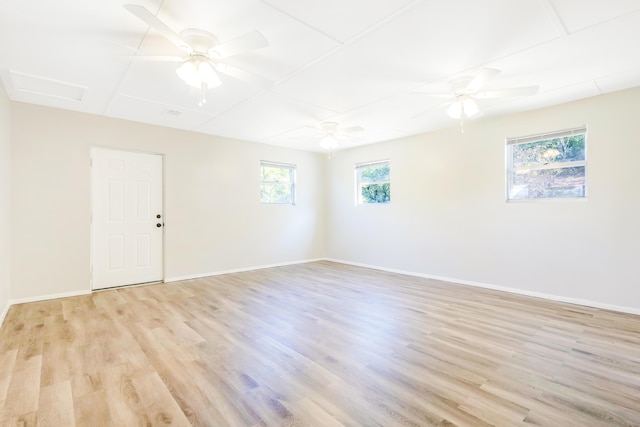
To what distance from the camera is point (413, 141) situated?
5.52 metres

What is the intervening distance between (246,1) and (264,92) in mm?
1514

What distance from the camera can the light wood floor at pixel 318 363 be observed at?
1.72m

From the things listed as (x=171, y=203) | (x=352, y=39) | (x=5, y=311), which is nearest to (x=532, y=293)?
(x=352, y=39)

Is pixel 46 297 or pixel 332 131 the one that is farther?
pixel 332 131

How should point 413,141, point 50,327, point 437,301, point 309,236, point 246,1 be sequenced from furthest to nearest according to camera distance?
point 309,236, point 413,141, point 437,301, point 50,327, point 246,1

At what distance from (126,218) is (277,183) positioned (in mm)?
2902

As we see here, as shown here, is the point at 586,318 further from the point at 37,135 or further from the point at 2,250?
the point at 37,135

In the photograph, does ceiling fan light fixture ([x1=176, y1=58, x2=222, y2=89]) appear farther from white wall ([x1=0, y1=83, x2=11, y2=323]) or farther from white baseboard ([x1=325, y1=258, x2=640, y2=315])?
white baseboard ([x1=325, y1=258, x2=640, y2=315])

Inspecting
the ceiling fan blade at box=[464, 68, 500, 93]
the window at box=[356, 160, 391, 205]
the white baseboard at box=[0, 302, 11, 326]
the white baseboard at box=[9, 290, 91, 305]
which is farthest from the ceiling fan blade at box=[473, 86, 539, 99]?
the white baseboard at box=[9, 290, 91, 305]

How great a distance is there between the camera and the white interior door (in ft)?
14.6

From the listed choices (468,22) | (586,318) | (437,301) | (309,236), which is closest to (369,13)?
(468,22)

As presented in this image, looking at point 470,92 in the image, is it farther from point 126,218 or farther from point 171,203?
point 126,218

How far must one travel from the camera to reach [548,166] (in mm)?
4090

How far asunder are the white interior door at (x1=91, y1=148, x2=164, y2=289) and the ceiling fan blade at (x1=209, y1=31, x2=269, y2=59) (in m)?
3.26
